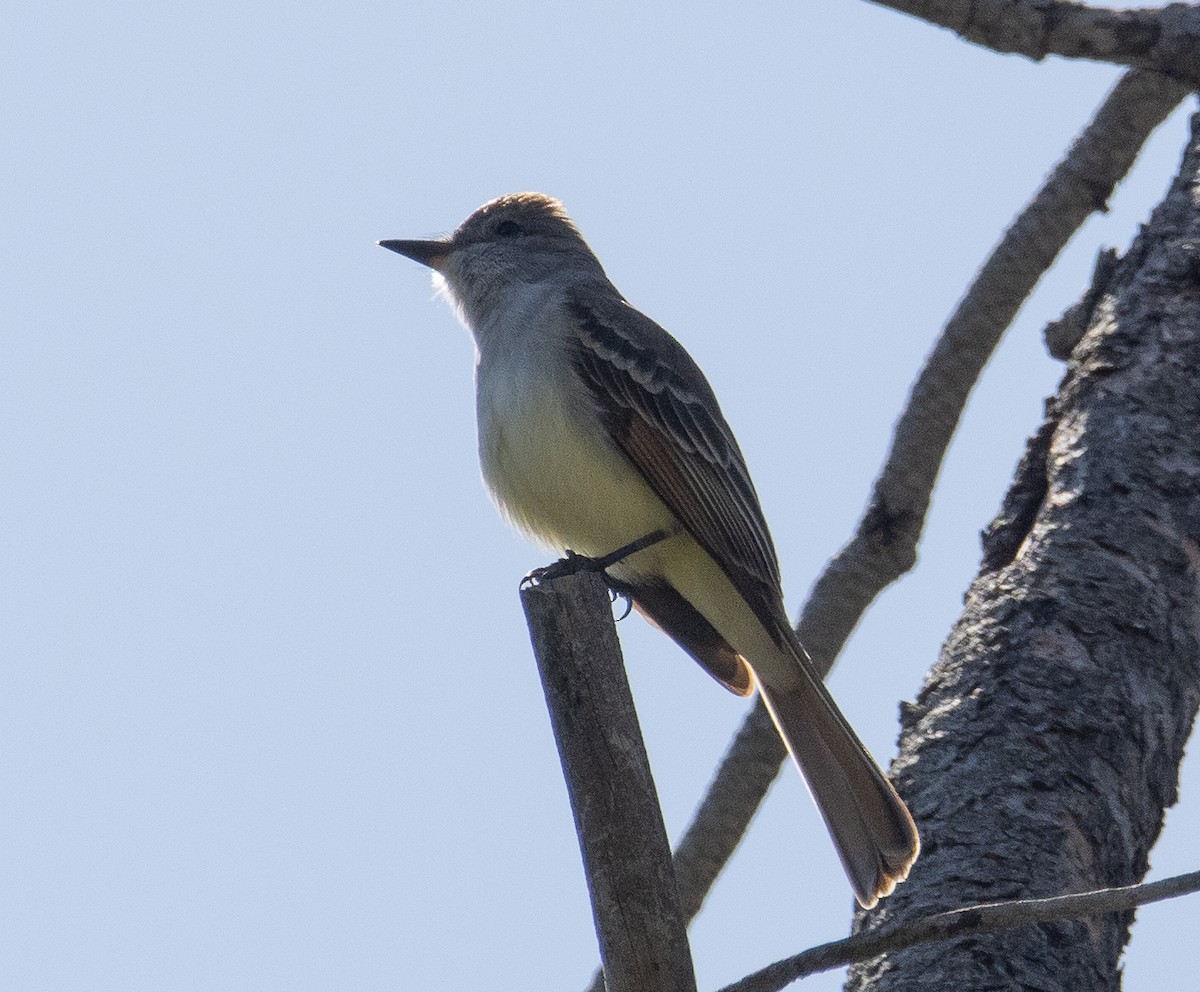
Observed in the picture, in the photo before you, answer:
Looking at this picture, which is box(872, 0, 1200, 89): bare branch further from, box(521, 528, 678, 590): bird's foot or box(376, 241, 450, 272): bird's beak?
box(376, 241, 450, 272): bird's beak

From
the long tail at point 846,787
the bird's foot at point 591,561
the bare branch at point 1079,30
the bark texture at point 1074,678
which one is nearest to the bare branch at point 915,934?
the bark texture at point 1074,678

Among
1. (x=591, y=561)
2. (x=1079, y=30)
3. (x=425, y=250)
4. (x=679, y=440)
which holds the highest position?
(x=425, y=250)

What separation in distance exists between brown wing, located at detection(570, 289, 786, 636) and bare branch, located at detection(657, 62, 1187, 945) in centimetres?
42

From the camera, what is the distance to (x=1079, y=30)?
19.8 ft

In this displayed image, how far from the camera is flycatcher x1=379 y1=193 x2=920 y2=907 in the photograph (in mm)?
5934

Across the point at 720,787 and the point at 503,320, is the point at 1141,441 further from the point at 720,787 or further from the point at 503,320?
the point at 503,320

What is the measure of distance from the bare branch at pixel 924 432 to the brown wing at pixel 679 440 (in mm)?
417

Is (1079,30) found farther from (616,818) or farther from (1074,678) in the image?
(616,818)

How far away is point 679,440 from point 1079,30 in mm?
2021

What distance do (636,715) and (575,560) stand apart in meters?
1.71

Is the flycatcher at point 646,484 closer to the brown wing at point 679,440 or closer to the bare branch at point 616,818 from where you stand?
the brown wing at point 679,440

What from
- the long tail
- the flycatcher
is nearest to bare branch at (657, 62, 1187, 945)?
the flycatcher

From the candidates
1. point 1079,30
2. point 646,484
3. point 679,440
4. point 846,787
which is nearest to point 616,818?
point 846,787

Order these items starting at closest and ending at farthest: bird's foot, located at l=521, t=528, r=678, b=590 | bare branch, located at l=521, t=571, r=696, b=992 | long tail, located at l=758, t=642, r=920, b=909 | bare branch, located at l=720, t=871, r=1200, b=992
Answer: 1. bare branch, located at l=720, t=871, r=1200, b=992
2. bare branch, located at l=521, t=571, r=696, b=992
3. long tail, located at l=758, t=642, r=920, b=909
4. bird's foot, located at l=521, t=528, r=678, b=590
